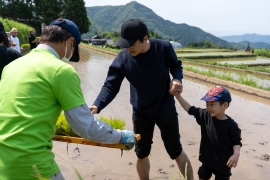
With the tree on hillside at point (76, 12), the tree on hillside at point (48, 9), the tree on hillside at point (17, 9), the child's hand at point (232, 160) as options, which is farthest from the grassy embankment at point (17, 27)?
the tree on hillside at point (17, 9)

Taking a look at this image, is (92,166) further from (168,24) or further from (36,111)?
(168,24)

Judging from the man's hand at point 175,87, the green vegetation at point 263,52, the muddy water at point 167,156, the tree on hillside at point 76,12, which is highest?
the tree on hillside at point 76,12

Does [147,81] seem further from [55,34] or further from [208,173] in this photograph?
[55,34]

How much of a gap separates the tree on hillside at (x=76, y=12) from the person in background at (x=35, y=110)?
168ft

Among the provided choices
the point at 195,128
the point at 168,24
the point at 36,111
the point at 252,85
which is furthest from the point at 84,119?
the point at 168,24

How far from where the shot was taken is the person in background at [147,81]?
2.81m

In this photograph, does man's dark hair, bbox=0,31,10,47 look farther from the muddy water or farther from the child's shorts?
the child's shorts

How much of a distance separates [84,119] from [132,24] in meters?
1.31

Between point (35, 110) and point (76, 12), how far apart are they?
52648 millimetres

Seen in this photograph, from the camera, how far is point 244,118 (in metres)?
6.07

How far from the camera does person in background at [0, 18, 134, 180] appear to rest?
1.58 meters

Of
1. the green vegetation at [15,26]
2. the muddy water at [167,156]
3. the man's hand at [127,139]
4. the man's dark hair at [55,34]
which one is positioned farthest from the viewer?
the green vegetation at [15,26]

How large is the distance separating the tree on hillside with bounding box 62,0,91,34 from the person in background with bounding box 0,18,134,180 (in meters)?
51.3

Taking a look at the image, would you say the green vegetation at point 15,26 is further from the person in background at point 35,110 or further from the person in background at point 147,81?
the person in background at point 35,110
